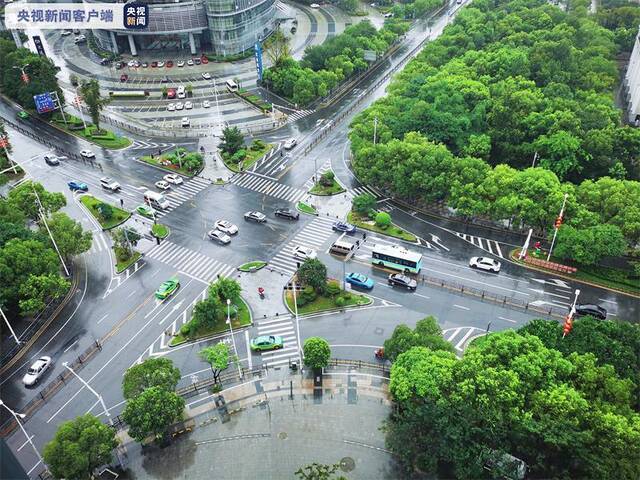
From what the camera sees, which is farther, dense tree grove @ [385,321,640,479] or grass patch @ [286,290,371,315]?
grass patch @ [286,290,371,315]

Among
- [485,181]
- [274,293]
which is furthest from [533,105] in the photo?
[274,293]

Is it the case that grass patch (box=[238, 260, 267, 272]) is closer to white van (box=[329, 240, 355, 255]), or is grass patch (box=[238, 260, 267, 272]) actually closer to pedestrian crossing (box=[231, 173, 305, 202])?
white van (box=[329, 240, 355, 255])

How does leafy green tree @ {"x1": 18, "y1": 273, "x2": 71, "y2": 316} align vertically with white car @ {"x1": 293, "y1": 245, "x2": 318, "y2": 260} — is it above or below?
above

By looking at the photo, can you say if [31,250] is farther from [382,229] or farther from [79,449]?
[382,229]

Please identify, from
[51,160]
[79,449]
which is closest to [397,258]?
[79,449]

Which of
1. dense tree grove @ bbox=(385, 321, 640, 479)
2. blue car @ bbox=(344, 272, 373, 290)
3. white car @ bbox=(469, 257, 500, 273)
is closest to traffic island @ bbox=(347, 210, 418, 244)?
white car @ bbox=(469, 257, 500, 273)

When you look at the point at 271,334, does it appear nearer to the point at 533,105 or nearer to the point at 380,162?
the point at 380,162
